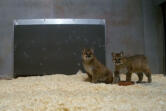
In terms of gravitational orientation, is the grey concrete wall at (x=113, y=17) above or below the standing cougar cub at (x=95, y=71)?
above

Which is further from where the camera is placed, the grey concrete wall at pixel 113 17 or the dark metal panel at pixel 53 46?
the grey concrete wall at pixel 113 17

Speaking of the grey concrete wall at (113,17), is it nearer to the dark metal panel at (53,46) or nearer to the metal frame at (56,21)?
the metal frame at (56,21)

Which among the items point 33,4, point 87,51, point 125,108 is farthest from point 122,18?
point 125,108

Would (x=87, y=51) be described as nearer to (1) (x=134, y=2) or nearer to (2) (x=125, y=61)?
(2) (x=125, y=61)

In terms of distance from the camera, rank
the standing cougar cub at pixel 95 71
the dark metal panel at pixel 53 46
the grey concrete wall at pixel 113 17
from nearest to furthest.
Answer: the standing cougar cub at pixel 95 71 < the dark metal panel at pixel 53 46 < the grey concrete wall at pixel 113 17

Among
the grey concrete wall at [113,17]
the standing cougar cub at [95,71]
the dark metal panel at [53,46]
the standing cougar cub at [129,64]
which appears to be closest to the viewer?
the standing cougar cub at [129,64]

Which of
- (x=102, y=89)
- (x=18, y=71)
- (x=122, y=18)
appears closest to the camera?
(x=102, y=89)

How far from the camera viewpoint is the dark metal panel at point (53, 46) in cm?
581

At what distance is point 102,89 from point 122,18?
3.21 m

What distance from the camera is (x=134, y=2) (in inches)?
248

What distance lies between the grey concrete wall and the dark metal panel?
0.29m

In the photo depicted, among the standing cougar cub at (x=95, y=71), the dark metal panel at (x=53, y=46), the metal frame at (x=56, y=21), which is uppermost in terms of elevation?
the metal frame at (x=56, y=21)

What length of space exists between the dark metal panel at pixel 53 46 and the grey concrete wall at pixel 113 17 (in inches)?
11.5

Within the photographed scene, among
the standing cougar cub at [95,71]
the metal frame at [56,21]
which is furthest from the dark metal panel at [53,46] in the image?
the standing cougar cub at [95,71]
